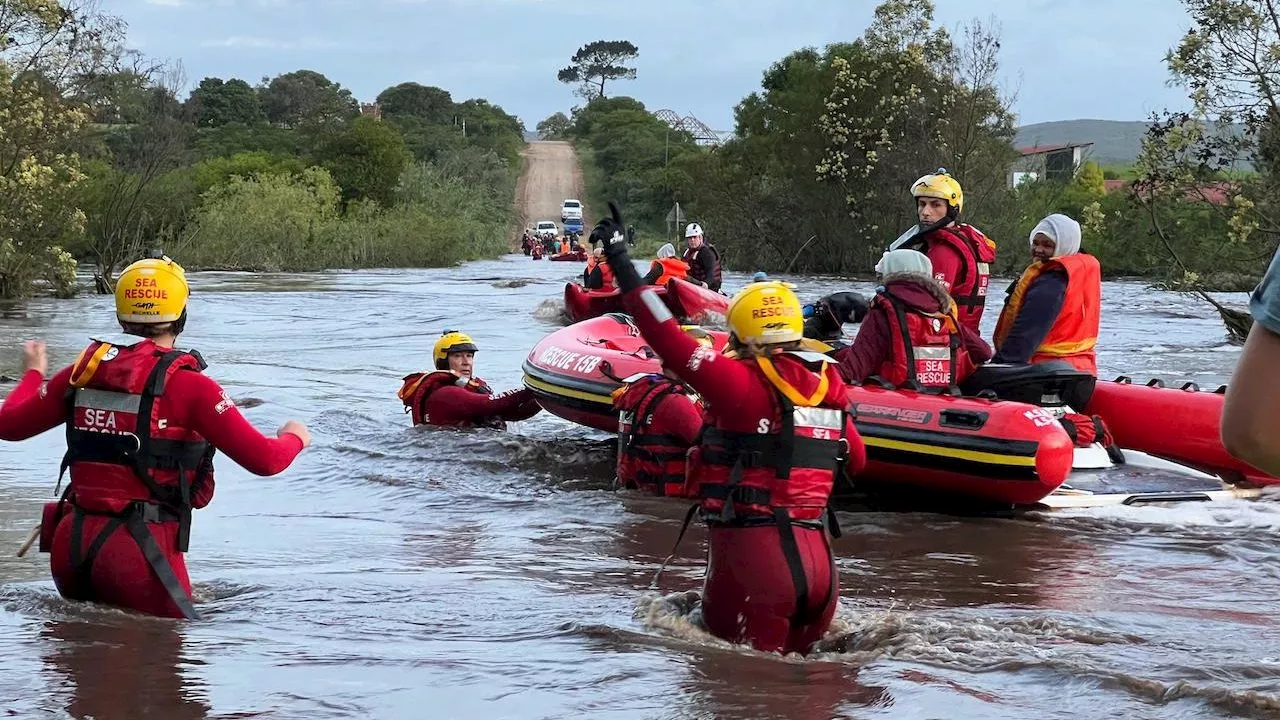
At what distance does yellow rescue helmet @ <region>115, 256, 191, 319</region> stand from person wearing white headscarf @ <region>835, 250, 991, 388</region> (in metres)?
3.97

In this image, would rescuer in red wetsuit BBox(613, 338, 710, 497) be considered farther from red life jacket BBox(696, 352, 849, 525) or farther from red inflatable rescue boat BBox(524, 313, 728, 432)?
red life jacket BBox(696, 352, 849, 525)

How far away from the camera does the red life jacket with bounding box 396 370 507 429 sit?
1041cm

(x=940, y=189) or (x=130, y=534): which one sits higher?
(x=940, y=189)

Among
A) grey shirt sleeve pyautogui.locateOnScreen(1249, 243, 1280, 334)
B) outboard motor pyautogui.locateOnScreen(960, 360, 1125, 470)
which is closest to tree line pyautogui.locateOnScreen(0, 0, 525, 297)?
outboard motor pyautogui.locateOnScreen(960, 360, 1125, 470)

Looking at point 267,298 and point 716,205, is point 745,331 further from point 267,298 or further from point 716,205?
point 716,205

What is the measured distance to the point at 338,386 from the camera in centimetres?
1448

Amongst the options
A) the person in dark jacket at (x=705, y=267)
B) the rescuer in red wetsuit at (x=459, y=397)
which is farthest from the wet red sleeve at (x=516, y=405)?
the person in dark jacket at (x=705, y=267)

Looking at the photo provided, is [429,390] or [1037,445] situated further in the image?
[429,390]

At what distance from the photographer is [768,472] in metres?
4.77

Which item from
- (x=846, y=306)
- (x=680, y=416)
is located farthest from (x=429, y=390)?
(x=680, y=416)

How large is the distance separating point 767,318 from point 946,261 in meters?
3.97

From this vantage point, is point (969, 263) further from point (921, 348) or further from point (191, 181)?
point (191, 181)

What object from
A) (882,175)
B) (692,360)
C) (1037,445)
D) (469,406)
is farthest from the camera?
(882,175)

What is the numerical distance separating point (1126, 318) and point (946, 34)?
47.6 feet
